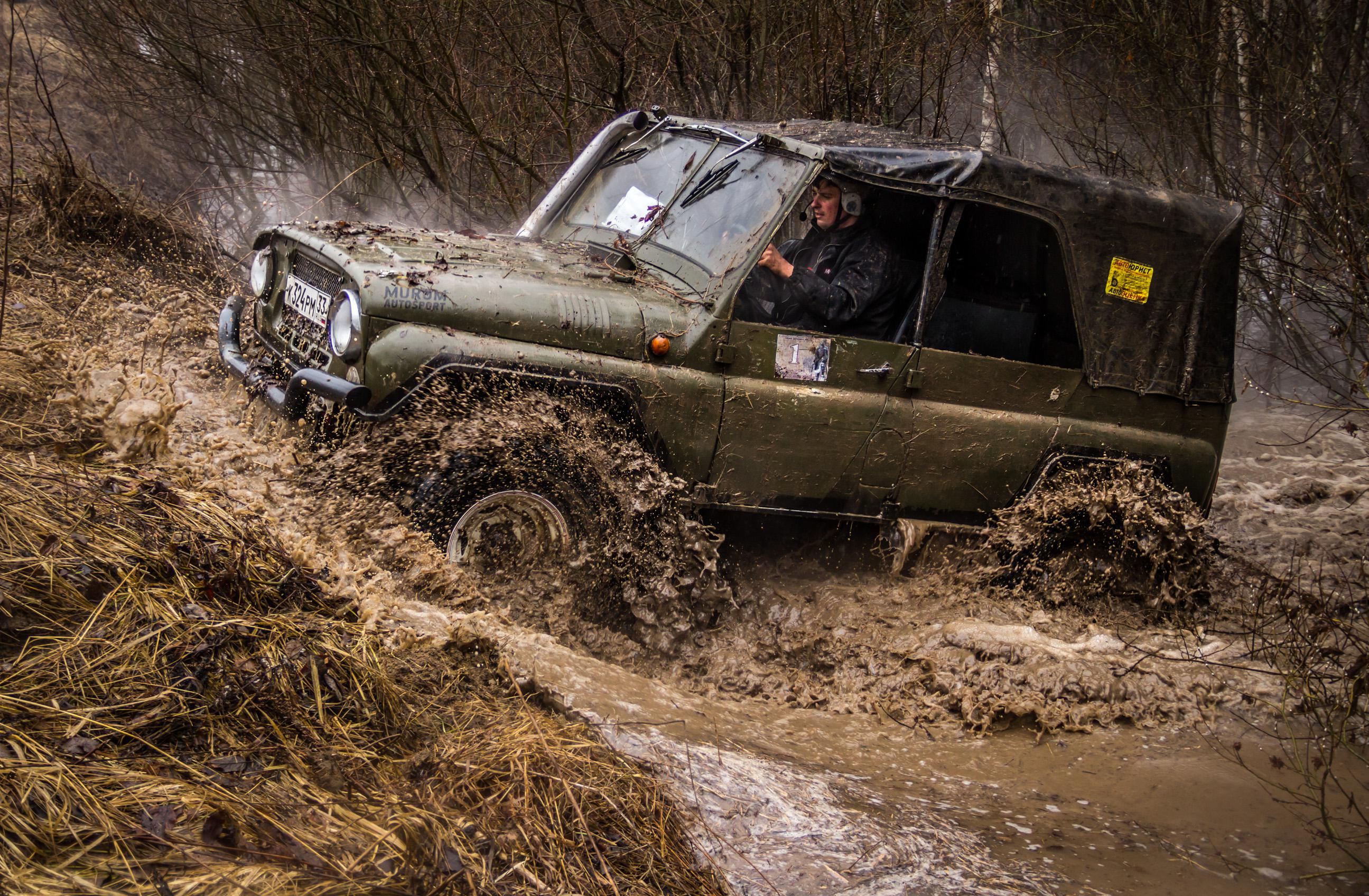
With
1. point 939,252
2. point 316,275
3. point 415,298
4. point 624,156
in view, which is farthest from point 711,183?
point 316,275

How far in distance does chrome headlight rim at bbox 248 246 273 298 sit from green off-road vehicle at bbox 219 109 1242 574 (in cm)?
2

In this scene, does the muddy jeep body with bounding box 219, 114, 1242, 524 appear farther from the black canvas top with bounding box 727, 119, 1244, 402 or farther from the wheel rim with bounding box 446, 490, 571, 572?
the wheel rim with bounding box 446, 490, 571, 572

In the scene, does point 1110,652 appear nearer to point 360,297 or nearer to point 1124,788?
point 1124,788

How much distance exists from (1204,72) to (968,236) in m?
4.24

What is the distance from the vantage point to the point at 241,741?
2.33 meters

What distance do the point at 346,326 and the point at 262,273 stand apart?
1.00 meters

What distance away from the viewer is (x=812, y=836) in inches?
109

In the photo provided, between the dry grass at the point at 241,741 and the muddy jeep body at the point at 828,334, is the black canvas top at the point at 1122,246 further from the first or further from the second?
the dry grass at the point at 241,741

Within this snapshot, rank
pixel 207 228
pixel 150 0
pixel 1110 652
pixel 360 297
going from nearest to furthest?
1. pixel 360 297
2. pixel 1110 652
3. pixel 207 228
4. pixel 150 0

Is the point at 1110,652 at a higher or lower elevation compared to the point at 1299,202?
lower

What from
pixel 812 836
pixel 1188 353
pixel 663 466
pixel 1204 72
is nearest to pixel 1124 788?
pixel 812 836

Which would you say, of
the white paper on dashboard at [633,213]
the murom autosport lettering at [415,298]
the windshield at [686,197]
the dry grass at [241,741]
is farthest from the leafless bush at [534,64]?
the dry grass at [241,741]

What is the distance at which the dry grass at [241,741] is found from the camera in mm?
1943

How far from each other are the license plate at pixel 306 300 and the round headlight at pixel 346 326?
0.27ft
